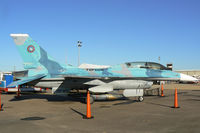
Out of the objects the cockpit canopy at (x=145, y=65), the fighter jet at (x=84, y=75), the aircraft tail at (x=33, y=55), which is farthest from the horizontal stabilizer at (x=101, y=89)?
the aircraft tail at (x=33, y=55)

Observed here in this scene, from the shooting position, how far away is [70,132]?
6121mm

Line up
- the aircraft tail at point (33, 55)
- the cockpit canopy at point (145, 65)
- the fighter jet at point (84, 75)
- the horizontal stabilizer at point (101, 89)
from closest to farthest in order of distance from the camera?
the horizontal stabilizer at point (101, 89), the fighter jet at point (84, 75), the aircraft tail at point (33, 55), the cockpit canopy at point (145, 65)

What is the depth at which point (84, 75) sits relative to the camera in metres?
14.3

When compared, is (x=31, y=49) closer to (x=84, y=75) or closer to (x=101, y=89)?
(x=84, y=75)

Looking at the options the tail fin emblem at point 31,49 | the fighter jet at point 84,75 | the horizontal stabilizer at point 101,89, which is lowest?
the horizontal stabilizer at point 101,89

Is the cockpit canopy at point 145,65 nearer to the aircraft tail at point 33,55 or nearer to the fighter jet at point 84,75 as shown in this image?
the fighter jet at point 84,75

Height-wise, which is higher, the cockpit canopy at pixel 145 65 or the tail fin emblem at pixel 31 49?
the tail fin emblem at pixel 31 49

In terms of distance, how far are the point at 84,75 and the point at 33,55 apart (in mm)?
4056

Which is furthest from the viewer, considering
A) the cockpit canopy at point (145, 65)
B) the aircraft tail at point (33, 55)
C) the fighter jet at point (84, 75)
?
the cockpit canopy at point (145, 65)

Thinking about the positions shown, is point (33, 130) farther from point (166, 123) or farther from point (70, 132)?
point (166, 123)

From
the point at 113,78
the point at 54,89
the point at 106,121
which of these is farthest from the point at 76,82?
the point at 106,121

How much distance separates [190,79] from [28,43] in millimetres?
12231

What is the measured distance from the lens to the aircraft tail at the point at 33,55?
14.3 meters

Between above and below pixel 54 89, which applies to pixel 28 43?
above
